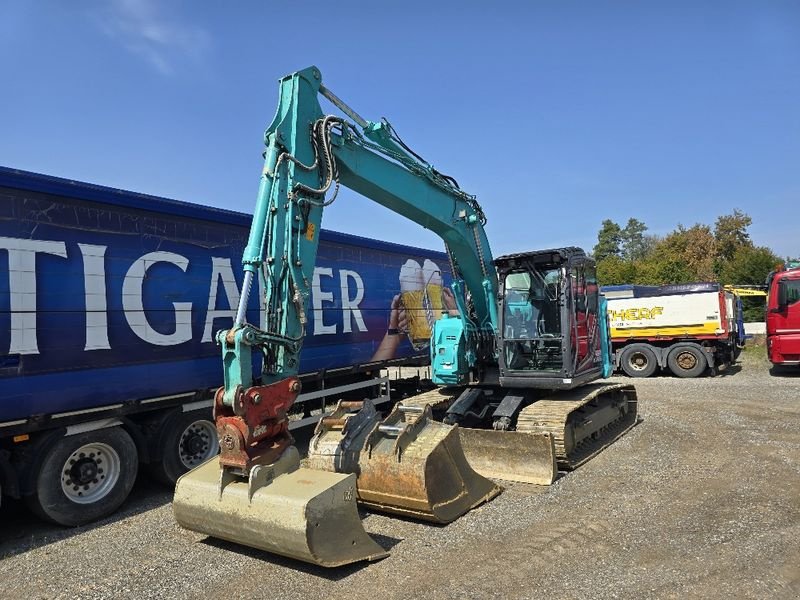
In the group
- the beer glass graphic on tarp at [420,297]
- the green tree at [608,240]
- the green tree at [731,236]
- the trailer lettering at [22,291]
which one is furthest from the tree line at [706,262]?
the trailer lettering at [22,291]

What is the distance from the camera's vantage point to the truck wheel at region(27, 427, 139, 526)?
563 cm

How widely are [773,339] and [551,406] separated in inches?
450

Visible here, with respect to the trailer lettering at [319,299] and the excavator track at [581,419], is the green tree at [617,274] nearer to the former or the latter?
the excavator track at [581,419]

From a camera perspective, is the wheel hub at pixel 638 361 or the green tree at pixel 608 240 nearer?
the wheel hub at pixel 638 361

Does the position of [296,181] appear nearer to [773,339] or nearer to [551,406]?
[551,406]

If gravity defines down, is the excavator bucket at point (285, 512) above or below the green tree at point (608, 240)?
below

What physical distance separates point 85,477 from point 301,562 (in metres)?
2.90

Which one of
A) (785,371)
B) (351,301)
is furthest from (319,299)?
(785,371)

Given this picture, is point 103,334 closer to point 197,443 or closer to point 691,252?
point 197,443

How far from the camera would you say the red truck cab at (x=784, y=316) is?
14834 mm

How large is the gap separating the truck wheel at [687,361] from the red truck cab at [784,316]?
1.78 meters

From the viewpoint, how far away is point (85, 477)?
598 cm

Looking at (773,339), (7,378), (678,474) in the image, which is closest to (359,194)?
(7,378)

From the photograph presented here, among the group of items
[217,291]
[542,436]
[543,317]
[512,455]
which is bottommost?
[512,455]
